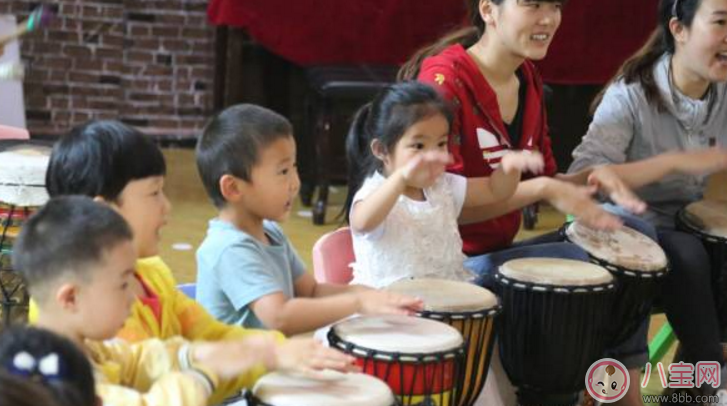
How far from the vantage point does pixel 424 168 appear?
2.66 m

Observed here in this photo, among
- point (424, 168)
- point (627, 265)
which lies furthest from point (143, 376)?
point (627, 265)

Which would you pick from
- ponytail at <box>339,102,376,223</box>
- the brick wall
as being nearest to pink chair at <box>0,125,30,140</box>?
ponytail at <box>339,102,376,223</box>

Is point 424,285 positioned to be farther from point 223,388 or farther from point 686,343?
point 686,343

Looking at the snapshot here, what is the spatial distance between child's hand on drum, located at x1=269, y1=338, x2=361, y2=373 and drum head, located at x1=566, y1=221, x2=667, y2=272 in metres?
1.15

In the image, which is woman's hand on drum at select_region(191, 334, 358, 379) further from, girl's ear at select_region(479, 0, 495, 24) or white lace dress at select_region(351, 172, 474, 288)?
girl's ear at select_region(479, 0, 495, 24)

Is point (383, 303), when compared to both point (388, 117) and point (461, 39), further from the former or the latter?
point (461, 39)

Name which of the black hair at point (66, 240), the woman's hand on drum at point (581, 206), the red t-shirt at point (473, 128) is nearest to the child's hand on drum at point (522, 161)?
the woman's hand on drum at point (581, 206)

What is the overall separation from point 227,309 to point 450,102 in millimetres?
866

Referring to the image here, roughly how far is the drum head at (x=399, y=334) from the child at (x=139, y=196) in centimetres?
20

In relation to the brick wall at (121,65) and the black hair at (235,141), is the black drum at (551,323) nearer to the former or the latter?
the black hair at (235,141)

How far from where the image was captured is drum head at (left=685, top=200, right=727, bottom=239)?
3.19 metres

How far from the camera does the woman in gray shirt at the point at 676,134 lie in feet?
10.3

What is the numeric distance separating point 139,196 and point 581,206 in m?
1.16

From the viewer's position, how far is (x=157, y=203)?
84.5 inches
